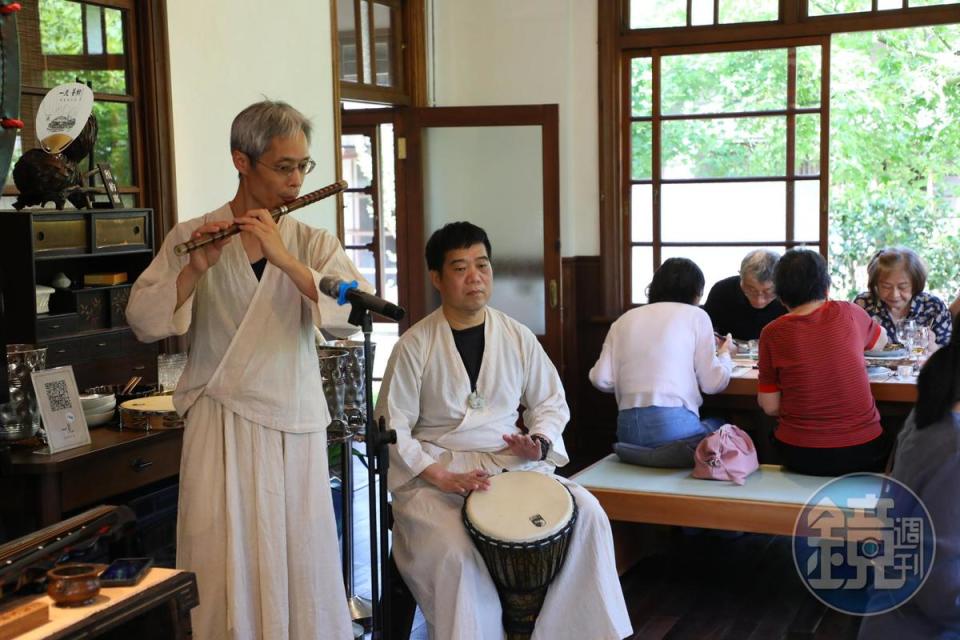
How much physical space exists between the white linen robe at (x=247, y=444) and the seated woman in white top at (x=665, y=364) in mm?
1759

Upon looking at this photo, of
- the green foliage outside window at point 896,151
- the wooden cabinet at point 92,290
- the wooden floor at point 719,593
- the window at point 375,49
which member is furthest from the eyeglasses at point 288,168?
the green foliage outside window at point 896,151

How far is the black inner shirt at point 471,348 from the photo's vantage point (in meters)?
3.10

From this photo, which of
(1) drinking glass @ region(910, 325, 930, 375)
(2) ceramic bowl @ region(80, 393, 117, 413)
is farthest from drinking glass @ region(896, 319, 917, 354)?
(2) ceramic bowl @ region(80, 393, 117, 413)

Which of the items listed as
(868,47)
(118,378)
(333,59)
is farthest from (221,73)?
(868,47)

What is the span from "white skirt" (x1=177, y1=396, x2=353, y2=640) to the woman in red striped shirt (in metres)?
1.91

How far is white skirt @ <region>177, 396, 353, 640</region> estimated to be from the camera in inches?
93.3

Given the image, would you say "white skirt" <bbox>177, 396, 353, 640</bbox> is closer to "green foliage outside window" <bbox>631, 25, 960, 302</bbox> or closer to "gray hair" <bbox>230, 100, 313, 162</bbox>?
"gray hair" <bbox>230, 100, 313, 162</bbox>

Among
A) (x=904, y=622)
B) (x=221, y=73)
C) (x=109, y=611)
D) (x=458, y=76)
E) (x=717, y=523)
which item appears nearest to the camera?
(x=109, y=611)

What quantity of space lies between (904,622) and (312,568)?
50.2 inches

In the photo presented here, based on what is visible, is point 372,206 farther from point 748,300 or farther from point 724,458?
point 724,458

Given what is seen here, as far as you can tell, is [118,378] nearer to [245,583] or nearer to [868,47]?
[245,583]

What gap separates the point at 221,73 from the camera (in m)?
4.64

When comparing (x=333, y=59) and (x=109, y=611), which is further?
(x=333, y=59)

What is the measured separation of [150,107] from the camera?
169 inches
